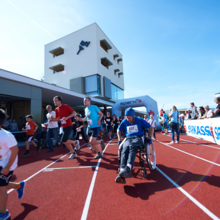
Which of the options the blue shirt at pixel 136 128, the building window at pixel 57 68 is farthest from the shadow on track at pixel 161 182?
the building window at pixel 57 68

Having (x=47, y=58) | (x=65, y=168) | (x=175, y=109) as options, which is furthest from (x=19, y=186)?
(x=47, y=58)

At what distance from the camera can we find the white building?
70.9ft

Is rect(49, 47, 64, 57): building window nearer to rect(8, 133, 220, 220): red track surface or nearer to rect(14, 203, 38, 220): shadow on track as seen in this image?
rect(8, 133, 220, 220): red track surface

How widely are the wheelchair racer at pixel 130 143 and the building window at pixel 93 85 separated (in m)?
Answer: 18.2

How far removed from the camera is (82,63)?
74.0ft

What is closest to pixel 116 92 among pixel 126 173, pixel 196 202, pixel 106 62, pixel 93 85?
pixel 106 62

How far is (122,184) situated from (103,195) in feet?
1.69

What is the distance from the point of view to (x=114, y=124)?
11562 millimetres

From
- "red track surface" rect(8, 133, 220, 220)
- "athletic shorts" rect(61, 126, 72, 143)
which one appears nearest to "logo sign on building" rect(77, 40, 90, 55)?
"athletic shorts" rect(61, 126, 72, 143)

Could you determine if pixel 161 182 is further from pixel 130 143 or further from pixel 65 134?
pixel 65 134

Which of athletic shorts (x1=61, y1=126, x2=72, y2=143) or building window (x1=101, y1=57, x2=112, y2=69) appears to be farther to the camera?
building window (x1=101, y1=57, x2=112, y2=69)

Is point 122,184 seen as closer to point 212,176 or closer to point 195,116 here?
point 212,176

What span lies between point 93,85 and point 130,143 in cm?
1933

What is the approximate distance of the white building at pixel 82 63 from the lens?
21625mm
